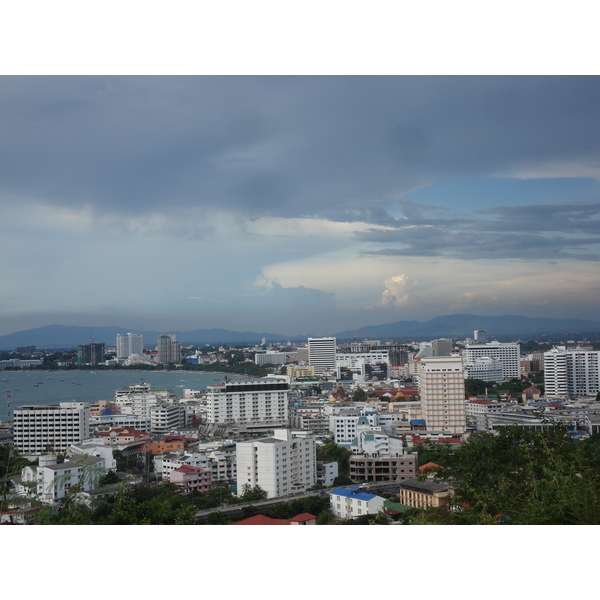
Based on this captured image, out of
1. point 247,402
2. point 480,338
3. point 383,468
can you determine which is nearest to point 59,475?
point 383,468

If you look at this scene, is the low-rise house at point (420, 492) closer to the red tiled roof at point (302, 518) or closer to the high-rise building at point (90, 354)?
the red tiled roof at point (302, 518)

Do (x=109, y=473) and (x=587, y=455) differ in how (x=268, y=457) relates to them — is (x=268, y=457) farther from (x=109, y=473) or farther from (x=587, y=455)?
(x=587, y=455)

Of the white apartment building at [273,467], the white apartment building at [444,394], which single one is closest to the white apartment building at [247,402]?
the white apartment building at [444,394]

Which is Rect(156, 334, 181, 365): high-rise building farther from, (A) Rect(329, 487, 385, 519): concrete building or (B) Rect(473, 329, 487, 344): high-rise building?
(A) Rect(329, 487, 385, 519): concrete building

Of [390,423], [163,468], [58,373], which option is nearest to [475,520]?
[163,468]

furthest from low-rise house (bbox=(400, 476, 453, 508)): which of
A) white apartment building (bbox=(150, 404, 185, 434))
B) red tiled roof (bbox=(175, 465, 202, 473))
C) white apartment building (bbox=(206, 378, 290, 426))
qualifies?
white apartment building (bbox=(150, 404, 185, 434))
